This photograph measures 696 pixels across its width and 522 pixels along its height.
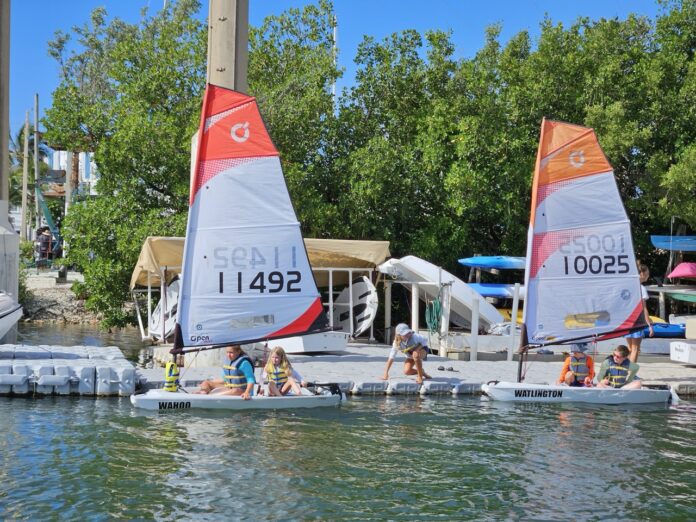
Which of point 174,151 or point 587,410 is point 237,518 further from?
point 174,151

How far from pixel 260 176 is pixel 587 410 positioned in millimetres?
7181

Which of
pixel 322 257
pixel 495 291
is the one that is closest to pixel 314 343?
pixel 322 257

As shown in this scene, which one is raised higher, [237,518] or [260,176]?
[260,176]

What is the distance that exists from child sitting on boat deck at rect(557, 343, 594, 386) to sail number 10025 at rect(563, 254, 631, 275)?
1562 mm

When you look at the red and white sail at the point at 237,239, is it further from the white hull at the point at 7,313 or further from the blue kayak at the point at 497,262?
the blue kayak at the point at 497,262

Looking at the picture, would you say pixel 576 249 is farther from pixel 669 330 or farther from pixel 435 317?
pixel 669 330

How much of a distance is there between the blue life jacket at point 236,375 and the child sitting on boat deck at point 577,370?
6.14m

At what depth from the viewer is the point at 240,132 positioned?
1500 cm

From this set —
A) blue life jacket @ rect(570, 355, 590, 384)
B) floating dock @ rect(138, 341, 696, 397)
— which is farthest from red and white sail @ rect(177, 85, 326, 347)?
blue life jacket @ rect(570, 355, 590, 384)

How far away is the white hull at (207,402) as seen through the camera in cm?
1431

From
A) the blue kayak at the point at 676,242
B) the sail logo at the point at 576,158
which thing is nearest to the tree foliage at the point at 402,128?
the blue kayak at the point at 676,242

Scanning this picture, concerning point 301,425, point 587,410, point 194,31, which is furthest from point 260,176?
point 194,31

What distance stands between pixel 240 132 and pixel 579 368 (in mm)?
7798

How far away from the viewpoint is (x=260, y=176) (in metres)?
15.1
